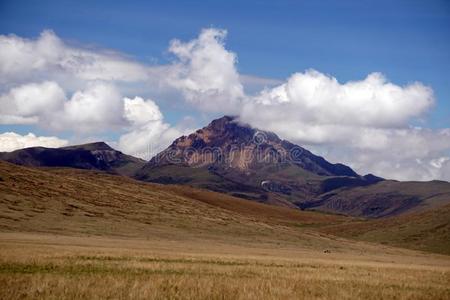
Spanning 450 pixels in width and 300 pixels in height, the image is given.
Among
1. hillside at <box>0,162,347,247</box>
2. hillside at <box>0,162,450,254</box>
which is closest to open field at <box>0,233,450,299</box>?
hillside at <box>0,162,450,254</box>

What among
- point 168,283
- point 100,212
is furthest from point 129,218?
point 168,283

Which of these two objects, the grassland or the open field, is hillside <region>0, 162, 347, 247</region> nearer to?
the grassland

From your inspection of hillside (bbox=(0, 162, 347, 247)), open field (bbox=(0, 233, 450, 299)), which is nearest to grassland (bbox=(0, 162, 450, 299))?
open field (bbox=(0, 233, 450, 299))

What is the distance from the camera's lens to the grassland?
26188 mm

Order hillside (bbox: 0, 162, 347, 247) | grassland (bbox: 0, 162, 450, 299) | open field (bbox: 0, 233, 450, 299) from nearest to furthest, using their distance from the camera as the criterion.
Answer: open field (bbox: 0, 233, 450, 299)
grassland (bbox: 0, 162, 450, 299)
hillside (bbox: 0, 162, 347, 247)

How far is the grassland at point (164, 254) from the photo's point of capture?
85.9 ft

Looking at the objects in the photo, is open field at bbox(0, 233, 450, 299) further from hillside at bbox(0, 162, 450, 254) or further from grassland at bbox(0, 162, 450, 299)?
hillside at bbox(0, 162, 450, 254)

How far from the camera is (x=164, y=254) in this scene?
5178cm

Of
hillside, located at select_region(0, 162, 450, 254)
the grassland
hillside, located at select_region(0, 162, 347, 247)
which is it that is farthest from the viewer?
hillside, located at select_region(0, 162, 450, 254)

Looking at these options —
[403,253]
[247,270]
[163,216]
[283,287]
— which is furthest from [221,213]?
[283,287]

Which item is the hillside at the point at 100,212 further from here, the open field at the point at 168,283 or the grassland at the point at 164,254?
the open field at the point at 168,283

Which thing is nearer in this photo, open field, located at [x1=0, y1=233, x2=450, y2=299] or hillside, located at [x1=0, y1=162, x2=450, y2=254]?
open field, located at [x1=0, y1=233, x2=450, y2=299]

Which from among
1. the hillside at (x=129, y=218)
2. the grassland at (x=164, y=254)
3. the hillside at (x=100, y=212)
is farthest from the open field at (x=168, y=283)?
the hillside at (x=100, y=212)

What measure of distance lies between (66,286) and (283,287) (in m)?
10.0
